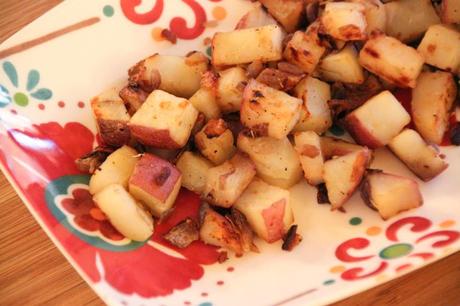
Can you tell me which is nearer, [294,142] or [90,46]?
[294,142]

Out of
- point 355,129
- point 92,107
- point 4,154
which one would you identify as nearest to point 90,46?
point 92,107

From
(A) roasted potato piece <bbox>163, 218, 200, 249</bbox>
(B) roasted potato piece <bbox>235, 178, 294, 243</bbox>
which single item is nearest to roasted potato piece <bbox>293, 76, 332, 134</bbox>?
(B) roasted potato piece <bbox>235, 178, 294, 243</bbox>

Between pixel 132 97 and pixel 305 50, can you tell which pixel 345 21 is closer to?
pixel 305 50

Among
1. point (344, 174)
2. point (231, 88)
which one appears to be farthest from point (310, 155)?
point (231, 88)

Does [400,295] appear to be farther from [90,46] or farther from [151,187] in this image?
[90,46]

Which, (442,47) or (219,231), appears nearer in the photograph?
(219,231)
